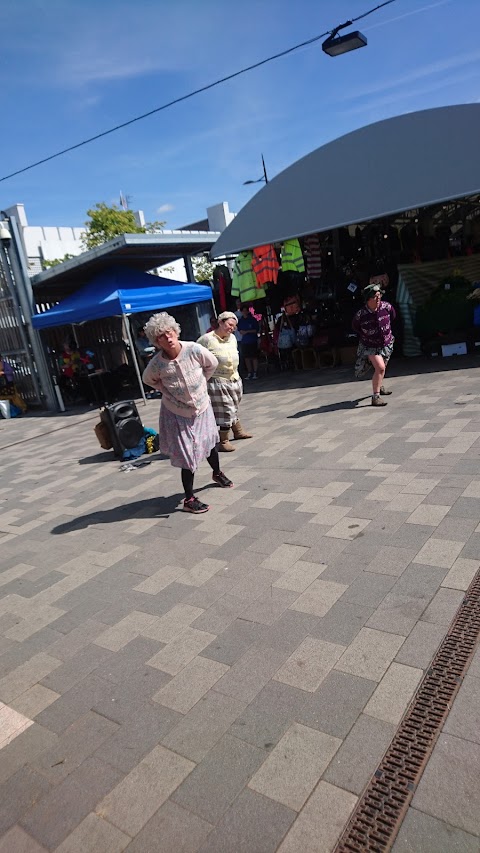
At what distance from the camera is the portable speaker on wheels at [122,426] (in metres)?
7.55

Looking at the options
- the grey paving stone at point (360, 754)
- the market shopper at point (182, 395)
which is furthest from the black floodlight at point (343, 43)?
the grey paving stone at point (360, 754)

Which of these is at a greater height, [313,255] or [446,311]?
[313,255]

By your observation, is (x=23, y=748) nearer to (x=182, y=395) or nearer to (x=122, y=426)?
(x=182, y=395)

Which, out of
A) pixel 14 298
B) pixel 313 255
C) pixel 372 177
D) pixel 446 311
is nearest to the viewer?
pixel 372 177

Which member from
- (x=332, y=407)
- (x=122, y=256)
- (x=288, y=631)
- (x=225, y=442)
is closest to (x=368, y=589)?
(x=288, y=631)

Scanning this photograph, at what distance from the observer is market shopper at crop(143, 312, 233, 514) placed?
4.57 metres

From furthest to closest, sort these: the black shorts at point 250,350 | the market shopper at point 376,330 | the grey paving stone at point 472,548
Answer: the black shorts at point 250,350 < the market shopper at point 376,330 < the grey paving stone at point 472,548

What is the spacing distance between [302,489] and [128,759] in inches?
119

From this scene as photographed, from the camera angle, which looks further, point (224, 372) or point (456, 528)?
point (224, 372)

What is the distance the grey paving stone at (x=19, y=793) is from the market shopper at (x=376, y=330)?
244 inches

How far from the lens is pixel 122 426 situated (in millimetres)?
7543

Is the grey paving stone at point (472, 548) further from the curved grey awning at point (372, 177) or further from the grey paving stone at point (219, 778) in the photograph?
the curved grey awning at point (372, 177)

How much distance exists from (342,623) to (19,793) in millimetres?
1653

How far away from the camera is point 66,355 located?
49.3 ft
